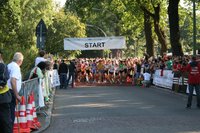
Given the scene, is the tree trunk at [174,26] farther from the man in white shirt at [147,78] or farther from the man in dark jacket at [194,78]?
the man in dark jacket at [194,78]

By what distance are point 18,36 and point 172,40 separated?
20958mm

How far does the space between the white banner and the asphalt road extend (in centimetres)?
1659

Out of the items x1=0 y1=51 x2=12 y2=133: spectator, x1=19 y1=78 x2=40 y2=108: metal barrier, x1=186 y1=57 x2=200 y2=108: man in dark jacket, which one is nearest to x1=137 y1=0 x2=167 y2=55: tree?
x1=186 y1=57 x2=200 y2=108: man in dark jacket

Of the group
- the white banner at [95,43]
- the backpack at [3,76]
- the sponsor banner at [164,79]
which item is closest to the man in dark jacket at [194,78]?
the sponsor banner at [164,79]

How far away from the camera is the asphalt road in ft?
41.1

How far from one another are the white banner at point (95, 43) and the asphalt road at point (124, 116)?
54.4ft

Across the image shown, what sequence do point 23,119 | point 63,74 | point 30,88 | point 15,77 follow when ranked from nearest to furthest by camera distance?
point 15,77 < point 23,119 < point 30,88 < point 63,74

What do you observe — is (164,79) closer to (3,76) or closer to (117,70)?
(117,70)

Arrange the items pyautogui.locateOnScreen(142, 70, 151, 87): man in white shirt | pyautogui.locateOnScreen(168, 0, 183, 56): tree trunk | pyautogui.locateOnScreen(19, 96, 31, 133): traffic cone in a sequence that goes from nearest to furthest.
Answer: pyautogui.locateOnScreen(19, 96, 31, 133): traffic cone < pyautogui.locateOnScreen(168, 0, 183, 56): tree trunk < pyautogui.locateOnScreen(142, 70, 151, 87): man in white shirt

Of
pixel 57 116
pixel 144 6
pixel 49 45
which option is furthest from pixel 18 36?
pixel 57 116

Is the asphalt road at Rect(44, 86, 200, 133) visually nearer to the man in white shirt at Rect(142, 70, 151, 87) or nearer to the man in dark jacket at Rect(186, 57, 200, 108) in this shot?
the man in dark jacket at Rect(186, 57, 200, 108)

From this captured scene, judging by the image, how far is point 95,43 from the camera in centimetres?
3738

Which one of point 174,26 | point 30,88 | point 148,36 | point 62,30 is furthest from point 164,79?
point 62,30

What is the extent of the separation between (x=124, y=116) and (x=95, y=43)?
22.5 m
